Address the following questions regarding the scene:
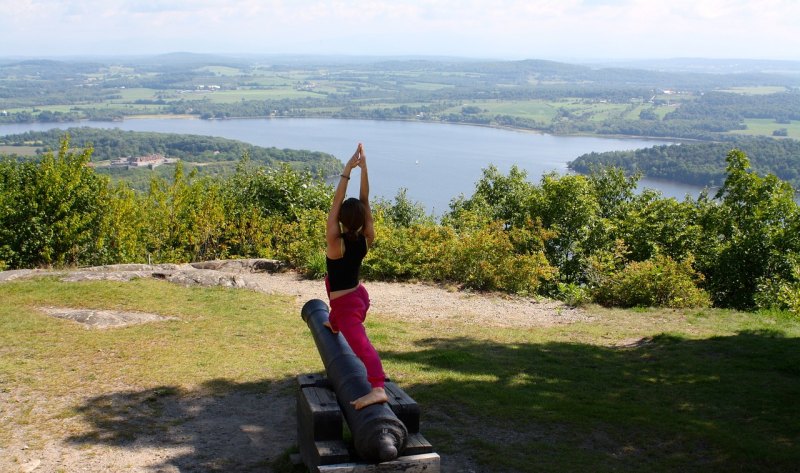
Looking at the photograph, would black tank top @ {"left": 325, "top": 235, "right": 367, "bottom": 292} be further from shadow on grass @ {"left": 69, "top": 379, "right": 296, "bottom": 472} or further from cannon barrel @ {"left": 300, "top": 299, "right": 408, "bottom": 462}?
shadow on grass @ {"left": 69, "top": 379, "right": 296, "bottom": 472}

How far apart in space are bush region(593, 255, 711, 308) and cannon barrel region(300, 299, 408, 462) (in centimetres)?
877

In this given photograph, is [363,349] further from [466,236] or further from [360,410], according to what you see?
[466,236]

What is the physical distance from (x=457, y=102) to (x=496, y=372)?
396ft

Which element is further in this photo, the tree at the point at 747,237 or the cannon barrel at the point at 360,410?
the tree at the point at 747,237

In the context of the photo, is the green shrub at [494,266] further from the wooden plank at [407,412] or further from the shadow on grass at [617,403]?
the wooden plank at [407,412]

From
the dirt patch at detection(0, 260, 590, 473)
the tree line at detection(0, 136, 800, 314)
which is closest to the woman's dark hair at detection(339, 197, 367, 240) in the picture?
the dirt patch at detection(0, 260, 590, 473)

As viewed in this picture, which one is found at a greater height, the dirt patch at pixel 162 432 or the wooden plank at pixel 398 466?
the wooden plank at pixel 398 466

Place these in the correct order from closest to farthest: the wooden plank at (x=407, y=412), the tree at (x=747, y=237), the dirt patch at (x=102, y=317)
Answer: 1. the wooden plank at (x=407, y=412)
2. the dirt patch at (x=102, y=317)
3. the tree at (x=747, y=237)

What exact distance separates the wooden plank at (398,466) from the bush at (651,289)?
371 inches

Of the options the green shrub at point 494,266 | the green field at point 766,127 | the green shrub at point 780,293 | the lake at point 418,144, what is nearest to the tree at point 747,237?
the green shrub at point 780,293

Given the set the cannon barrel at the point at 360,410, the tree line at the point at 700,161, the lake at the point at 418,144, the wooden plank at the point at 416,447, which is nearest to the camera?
the cannon barrel at the point at 360,410

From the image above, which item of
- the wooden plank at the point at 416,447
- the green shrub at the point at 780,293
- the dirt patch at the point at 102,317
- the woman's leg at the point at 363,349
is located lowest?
the green shrub at the point at 780,293

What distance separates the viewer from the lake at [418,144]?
168ft

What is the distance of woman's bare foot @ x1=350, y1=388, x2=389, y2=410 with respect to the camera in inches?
159
